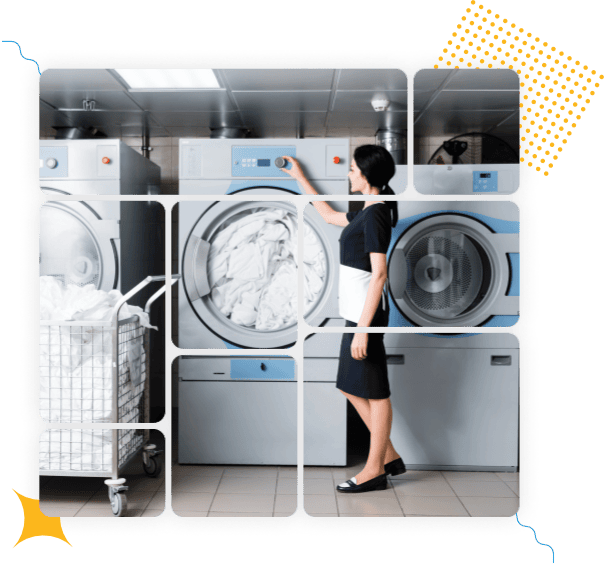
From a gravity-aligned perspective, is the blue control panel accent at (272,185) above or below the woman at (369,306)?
above

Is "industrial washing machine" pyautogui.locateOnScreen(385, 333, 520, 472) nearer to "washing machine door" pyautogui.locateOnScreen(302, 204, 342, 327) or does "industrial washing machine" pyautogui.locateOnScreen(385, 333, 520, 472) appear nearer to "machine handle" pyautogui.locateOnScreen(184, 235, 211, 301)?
"washing machine door" pyautogui.locateOnScreen(302, 204, 342, 327)

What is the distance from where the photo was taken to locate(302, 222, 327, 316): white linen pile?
2.79 meters

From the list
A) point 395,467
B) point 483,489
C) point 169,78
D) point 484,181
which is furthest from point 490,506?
point 169,78

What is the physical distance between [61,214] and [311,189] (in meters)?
1.22

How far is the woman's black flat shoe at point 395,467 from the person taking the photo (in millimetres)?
2656

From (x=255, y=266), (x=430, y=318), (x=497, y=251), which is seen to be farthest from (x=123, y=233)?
(x=497, y=251)

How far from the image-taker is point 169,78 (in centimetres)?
263

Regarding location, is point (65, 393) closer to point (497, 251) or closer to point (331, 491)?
point (331, 491)

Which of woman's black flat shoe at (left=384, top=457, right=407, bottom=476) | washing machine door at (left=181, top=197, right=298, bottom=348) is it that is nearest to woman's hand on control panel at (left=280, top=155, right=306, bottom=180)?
washing machine door at (left=181, top=197, right=298, bottom=348)

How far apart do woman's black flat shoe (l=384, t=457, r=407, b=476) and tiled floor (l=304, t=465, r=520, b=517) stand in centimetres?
6

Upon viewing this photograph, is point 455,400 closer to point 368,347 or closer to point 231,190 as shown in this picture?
point 368,347

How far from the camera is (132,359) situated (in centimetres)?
245

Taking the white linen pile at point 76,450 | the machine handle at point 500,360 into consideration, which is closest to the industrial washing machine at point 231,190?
the white linen pile at point 76,450

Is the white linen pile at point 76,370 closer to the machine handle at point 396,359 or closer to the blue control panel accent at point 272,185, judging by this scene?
the blue control panel accent at point 272,185
